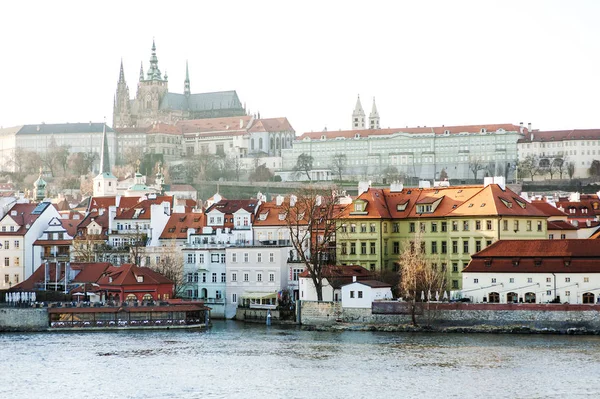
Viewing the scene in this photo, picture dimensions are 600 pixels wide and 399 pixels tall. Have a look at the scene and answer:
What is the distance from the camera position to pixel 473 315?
5588 cm

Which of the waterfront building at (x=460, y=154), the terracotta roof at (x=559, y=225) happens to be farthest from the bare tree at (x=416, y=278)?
the waterfront building at (x=460, y=154)

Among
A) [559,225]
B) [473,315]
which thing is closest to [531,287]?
[473,315]

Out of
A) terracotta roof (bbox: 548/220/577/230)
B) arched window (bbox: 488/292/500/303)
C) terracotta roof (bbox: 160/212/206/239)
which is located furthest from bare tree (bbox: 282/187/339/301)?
terracotta roof (bbox: 548/220/577/230)

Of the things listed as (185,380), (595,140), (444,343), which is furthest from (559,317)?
(595,140)

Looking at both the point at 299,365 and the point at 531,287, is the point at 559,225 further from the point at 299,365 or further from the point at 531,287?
the point at 299,365

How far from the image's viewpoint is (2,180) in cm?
19425

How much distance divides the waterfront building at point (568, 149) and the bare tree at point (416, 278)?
122737mm

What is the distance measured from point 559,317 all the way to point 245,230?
68.5 ft

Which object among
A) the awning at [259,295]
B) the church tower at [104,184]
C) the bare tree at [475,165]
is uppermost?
the bare tree at [475,165]

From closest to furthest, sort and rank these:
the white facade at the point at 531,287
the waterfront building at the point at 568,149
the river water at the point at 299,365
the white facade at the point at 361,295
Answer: the river water at the point at 299,365 < the white facade at the point at 531,287 < the white facade at the point at 361,295 < the waterfront building at the point at 568,149

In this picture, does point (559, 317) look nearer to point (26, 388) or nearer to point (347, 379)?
point (347, 379)

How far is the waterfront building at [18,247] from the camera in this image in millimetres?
73812

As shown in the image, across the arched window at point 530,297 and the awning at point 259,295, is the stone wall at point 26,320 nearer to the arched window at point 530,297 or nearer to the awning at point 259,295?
the awning at point 259,295

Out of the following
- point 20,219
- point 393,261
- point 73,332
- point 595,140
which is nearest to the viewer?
point 73,332
